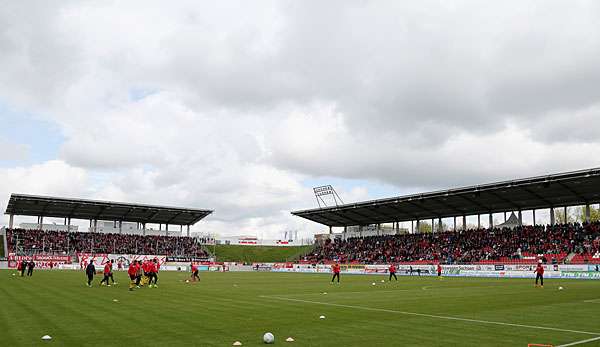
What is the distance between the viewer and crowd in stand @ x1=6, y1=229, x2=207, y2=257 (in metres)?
85.1

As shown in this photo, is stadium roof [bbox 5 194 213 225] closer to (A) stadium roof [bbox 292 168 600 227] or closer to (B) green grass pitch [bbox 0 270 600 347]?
(A) stadium roof [bbox 292 168 600 227]

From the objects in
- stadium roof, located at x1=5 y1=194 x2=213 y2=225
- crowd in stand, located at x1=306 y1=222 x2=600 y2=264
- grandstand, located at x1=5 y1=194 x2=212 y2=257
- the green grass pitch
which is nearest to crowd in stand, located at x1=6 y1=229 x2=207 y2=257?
grandstand, located at x1=5 y1=194 x2=212 y2=257

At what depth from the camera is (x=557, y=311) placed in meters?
19.8

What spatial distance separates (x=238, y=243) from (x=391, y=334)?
109 metres

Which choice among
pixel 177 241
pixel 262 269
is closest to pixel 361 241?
pixel 262 269

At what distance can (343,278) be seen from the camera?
53.7 m

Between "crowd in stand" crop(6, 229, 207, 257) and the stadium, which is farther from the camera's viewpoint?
"crowd in stand" crop(6, 229, 207, 257)

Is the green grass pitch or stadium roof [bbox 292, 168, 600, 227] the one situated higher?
stadium roof [bbox 292, 168, 600, 227]

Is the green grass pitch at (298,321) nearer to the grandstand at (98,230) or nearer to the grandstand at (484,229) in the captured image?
the grandstand at (484,229)

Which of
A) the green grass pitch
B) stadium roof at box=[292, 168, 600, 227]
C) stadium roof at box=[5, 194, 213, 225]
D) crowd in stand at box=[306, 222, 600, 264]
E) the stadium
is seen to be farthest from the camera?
stadium roof at box=[5, 194, 213, 225]

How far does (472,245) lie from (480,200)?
21.2 feet

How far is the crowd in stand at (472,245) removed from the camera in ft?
201

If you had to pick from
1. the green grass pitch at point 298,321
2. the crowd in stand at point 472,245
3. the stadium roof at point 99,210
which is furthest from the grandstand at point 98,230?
the green grass pitch at point 298,321

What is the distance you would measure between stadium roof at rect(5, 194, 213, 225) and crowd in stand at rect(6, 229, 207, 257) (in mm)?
3479
